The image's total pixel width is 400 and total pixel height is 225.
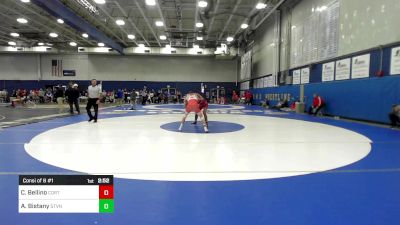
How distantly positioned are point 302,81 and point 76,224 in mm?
16126

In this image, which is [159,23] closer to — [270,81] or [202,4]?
[202,4]

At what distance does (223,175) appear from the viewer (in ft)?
12.5

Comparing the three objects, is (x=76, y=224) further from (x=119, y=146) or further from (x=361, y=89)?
(x=361, y=89)

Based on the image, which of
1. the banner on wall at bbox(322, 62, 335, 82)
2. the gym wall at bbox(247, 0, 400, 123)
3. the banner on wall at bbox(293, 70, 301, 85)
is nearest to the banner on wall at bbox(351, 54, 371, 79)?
the gym wall at bbox(247, 0, 400, 123)

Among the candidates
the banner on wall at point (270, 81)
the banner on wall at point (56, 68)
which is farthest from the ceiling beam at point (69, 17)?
the banner on wall at point (270, 81)

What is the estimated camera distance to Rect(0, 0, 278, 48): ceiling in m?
18.9

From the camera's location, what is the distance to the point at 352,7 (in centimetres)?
1160

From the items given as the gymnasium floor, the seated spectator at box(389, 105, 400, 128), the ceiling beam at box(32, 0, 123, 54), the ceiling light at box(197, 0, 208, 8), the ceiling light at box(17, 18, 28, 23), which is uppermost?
the ceiling light at box(197, 0, 208, 8)

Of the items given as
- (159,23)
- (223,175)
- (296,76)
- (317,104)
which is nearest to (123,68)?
(159,23)

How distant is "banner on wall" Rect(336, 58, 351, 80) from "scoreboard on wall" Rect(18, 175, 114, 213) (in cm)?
1275

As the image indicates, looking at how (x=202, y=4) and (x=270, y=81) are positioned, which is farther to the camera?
(x=270, y=81)

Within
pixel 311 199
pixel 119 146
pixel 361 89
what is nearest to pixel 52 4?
pixel 119 146

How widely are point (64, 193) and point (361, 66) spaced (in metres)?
12.2

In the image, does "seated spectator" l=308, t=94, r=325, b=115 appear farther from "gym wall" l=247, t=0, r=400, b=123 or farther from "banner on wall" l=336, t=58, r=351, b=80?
"banner on wall" l=336, t=58, r=351, b=80
